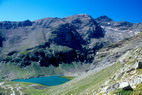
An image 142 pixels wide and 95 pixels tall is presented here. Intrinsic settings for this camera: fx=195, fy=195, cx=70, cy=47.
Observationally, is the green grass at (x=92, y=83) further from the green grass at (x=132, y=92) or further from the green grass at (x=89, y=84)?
the green grass at (x=132, y=92)

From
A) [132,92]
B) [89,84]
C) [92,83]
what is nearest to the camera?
[132,92]

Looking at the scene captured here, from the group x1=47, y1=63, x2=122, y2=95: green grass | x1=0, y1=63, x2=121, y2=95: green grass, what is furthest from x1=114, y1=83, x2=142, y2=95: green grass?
x1=47, y1=63, x2=122, y2=95: green grass

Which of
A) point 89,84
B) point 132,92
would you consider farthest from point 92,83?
point 132,92

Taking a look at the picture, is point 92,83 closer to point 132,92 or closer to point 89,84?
point 89,84

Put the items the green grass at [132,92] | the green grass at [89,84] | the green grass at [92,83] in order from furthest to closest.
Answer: the green grass at [92,83]
the green grass at [89,84]
the green grass at [132,92]

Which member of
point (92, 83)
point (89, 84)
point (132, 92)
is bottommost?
point (89, 84)

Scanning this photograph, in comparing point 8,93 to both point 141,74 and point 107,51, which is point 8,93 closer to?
point 107,51

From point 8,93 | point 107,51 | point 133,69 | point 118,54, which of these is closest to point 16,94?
point 8,93

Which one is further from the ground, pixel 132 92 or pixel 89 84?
pixel 132 92

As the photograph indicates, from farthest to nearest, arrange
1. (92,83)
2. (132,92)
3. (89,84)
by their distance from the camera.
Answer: (89,84) < (92,83) < (132,92)

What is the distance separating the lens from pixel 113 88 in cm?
2353

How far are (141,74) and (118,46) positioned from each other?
457 ft

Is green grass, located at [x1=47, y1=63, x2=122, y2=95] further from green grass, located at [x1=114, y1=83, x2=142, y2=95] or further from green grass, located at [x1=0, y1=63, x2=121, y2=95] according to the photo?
green grass, located at [x1=114, y1=83, x2=142, y2=95]

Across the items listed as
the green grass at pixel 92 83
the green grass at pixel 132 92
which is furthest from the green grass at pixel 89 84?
the green grass at pixel 132 92
